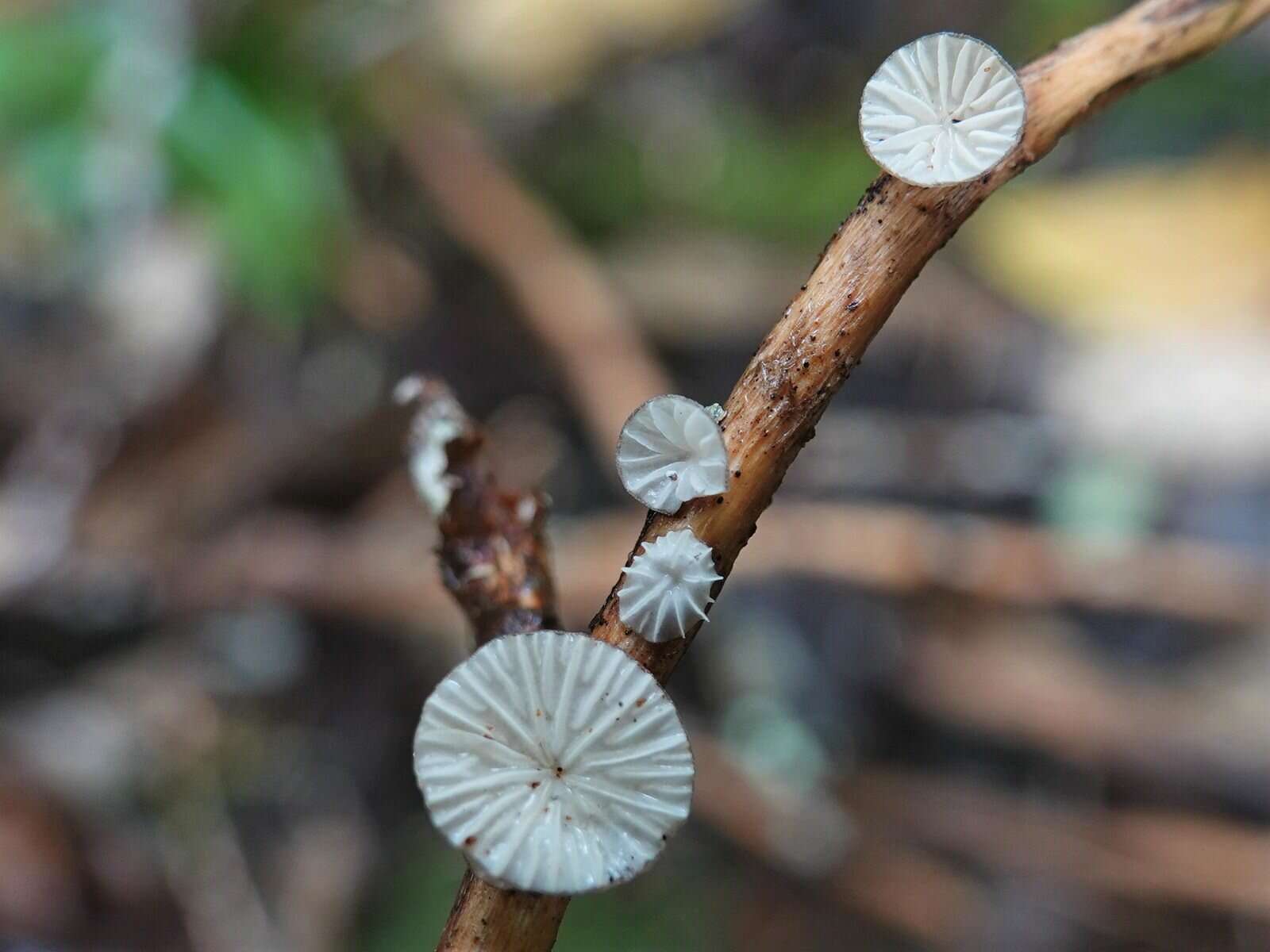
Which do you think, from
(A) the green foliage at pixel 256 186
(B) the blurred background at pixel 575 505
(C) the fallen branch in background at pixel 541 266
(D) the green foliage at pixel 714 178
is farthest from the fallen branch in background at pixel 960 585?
(D) the green foliage at pixel 714 178

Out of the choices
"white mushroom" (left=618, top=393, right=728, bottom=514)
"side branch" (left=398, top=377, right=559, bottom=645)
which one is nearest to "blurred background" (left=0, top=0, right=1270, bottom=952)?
"side branch" (left=398, top=377, right=559, bottom=645)

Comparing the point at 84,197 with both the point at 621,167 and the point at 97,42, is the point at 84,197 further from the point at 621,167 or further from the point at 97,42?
the point at 621,167

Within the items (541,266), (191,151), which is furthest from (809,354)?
(191,151)

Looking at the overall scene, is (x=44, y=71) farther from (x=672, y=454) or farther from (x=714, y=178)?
(x=672, y=454)

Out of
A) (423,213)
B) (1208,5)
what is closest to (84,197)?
(423,213)

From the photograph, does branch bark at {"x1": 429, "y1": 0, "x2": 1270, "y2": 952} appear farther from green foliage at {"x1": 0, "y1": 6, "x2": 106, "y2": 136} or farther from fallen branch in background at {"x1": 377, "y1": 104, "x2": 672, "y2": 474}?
green foliage at {"x1": 0, "y1": 6, "x2": 106, "y2": 136}

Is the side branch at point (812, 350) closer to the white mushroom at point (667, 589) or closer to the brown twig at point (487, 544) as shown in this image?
the white mushroom at point (667, 589)
